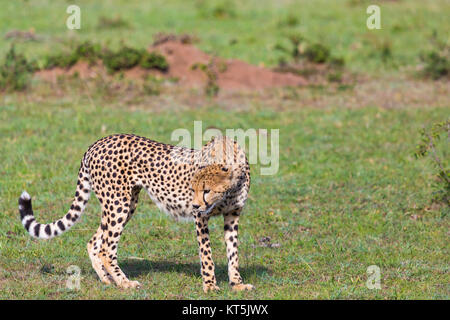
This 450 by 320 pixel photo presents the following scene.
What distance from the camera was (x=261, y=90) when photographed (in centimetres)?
1410

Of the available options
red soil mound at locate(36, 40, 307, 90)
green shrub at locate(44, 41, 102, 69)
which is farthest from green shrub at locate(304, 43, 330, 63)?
green shrub at locate(44, 41, 102, 69)

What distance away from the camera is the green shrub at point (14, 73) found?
44.4 ft

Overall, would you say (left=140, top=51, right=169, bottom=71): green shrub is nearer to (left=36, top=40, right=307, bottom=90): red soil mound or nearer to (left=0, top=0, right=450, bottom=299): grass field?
(left=36, top=40, right=307, bottom=90): red soil mound

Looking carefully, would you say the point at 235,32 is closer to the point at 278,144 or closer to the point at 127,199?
the point at 278,144

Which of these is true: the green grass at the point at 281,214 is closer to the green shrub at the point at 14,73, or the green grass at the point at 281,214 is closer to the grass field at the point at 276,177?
the grass field at the point at 276,177

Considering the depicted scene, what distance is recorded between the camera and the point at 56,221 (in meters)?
6.92

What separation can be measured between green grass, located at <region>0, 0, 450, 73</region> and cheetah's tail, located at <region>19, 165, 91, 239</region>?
8403mm

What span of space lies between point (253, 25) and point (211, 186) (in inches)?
500

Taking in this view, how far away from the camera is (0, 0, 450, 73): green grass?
16.3 meters

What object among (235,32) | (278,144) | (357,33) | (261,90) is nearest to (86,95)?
(261,90)

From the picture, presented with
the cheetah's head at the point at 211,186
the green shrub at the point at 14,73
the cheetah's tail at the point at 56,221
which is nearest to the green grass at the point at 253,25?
the green shrub at the point at 14,73

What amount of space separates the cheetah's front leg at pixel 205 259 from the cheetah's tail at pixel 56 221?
1088 millimetres

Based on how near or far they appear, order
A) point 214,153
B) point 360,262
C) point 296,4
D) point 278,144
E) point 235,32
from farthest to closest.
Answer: point 296,4 → point 235,32 → point 278,144 → point 360,262 → point 214,153

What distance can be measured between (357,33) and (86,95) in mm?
6939
